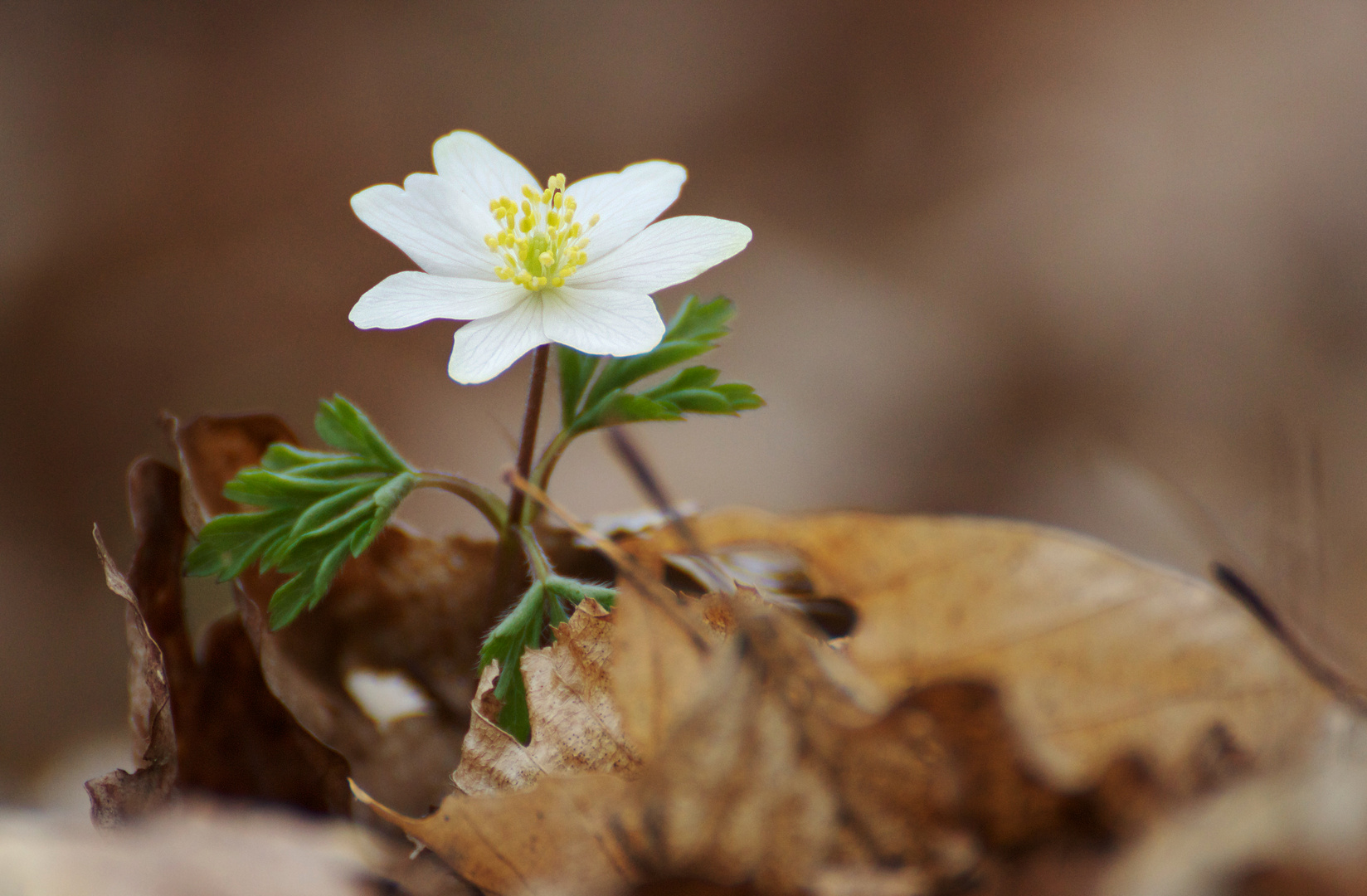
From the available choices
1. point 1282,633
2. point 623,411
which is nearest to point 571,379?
point 623,411

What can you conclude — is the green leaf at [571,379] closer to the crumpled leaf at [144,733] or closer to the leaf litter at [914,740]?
the leaf litter at [914,740]

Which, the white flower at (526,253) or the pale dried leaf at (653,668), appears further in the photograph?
the white flower at (526,253)

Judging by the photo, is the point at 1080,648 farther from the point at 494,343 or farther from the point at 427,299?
the point at 427,299

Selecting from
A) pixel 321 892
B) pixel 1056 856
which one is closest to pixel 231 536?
pixel 321 892

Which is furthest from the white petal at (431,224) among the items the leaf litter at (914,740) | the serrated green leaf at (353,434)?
the leaf litter at (914,740)

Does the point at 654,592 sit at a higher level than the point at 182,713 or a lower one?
higher

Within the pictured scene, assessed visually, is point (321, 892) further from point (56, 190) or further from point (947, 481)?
point (56, 190)

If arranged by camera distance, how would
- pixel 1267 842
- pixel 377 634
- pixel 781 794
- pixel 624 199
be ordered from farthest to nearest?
pixel 377 634, pixel 624 199, pixel 781 794, pixel 1267 842
